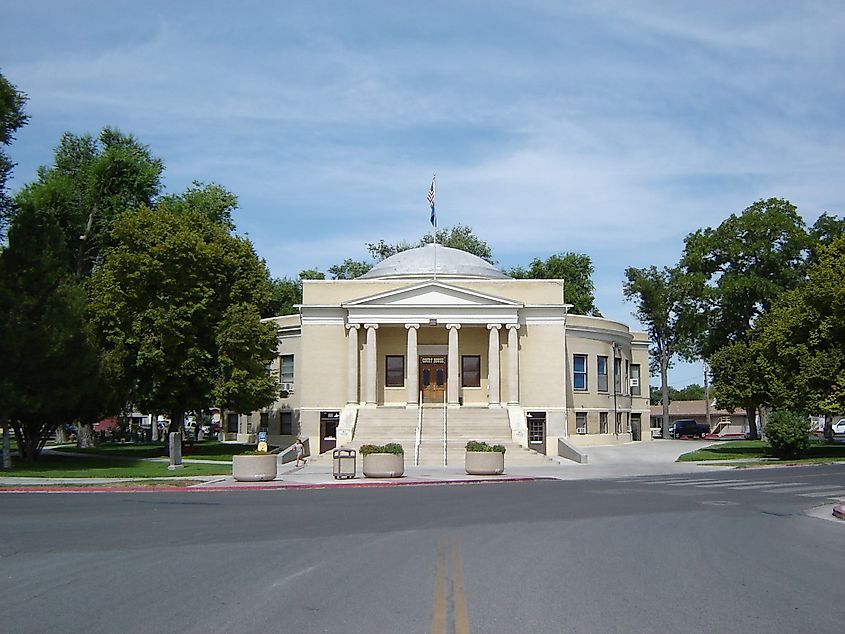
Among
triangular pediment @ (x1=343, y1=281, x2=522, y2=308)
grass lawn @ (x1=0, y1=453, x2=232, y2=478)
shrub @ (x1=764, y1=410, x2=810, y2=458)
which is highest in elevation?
triangular pediment @ (x1=343, y1=281, x2=522, y2=308)

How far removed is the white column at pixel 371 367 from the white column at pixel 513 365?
7557mm

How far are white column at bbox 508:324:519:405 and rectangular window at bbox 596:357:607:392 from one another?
7.02m

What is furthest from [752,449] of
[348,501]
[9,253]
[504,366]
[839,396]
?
[9,253]

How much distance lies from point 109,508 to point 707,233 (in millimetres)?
58399

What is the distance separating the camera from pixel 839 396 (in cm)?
4175

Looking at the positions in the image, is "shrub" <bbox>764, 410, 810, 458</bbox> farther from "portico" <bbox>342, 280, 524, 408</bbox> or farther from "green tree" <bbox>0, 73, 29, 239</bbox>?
"green tree" <bbox>0, 73, 29, 239</bbox>

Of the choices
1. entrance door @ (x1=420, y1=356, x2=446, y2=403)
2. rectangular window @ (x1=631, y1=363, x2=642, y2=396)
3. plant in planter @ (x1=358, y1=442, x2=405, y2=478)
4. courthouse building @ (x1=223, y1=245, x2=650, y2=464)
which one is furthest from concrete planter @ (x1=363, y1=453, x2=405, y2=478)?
rectangular window @ (x1=631, y1=363, x2=642, y2=396)

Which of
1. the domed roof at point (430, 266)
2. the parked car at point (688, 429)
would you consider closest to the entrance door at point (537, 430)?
the domed roof at point (430, 266)

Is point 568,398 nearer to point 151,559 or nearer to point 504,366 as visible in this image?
point 504,366

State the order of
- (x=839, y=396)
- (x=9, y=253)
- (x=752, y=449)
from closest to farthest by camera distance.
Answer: (x=9, y=253), (x=839, y=396), (x=752, y=449)

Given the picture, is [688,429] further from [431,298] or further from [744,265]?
[431,298]

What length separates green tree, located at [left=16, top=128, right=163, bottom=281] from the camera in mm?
53812

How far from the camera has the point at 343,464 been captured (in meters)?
32.2

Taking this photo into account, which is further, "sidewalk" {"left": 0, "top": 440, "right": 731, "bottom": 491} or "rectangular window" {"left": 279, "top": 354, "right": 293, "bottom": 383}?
"rectangular window" {"left": 279, "top": 354, "right": 293, "bottom": 383}
